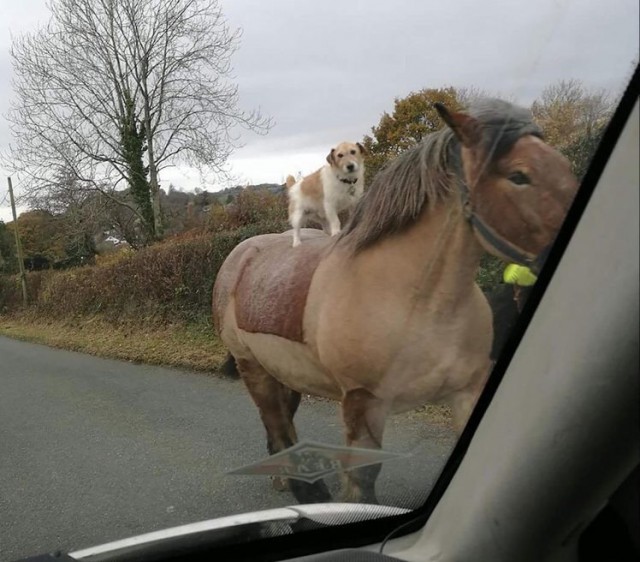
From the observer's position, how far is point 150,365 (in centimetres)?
442

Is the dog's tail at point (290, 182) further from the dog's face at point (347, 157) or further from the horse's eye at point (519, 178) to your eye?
the horse's eye at point (519, 178)

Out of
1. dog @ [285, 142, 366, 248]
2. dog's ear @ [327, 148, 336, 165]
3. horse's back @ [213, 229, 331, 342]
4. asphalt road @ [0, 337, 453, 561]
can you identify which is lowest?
asphalt road @ [0, 337, 453, 561]

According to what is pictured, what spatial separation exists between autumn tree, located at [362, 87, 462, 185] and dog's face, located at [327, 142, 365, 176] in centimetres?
3

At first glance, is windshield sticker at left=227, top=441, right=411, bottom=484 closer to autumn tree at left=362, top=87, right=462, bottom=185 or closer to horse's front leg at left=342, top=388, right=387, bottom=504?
horse's front leg at left=342, top=388, right=387, bottom=504

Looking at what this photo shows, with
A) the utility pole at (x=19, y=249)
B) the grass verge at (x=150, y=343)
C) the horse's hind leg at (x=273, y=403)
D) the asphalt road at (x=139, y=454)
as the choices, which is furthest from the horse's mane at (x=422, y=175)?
the utility pole at (x=19, y=249)

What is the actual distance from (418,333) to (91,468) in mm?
2244

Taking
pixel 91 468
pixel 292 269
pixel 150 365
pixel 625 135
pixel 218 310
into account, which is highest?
pixel 625 135

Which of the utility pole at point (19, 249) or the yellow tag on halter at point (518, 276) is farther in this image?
the utility pole at point (19, 249)

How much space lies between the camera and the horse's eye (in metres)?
1.70

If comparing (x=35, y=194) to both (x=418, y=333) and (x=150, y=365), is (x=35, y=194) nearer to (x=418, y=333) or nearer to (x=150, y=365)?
(x=150, y=365)

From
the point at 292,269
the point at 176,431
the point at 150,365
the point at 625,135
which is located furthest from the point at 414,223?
the point at 150,365

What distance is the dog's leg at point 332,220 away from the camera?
2.61 m

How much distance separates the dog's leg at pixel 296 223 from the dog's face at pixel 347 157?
42cm

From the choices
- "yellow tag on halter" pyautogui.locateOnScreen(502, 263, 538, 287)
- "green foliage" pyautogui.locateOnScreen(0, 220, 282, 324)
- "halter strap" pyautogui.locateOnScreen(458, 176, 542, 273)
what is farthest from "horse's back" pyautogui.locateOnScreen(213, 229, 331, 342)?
"yellow tag on halter" pyautogui.locateOnScreen(502, 263, 538, 287)
